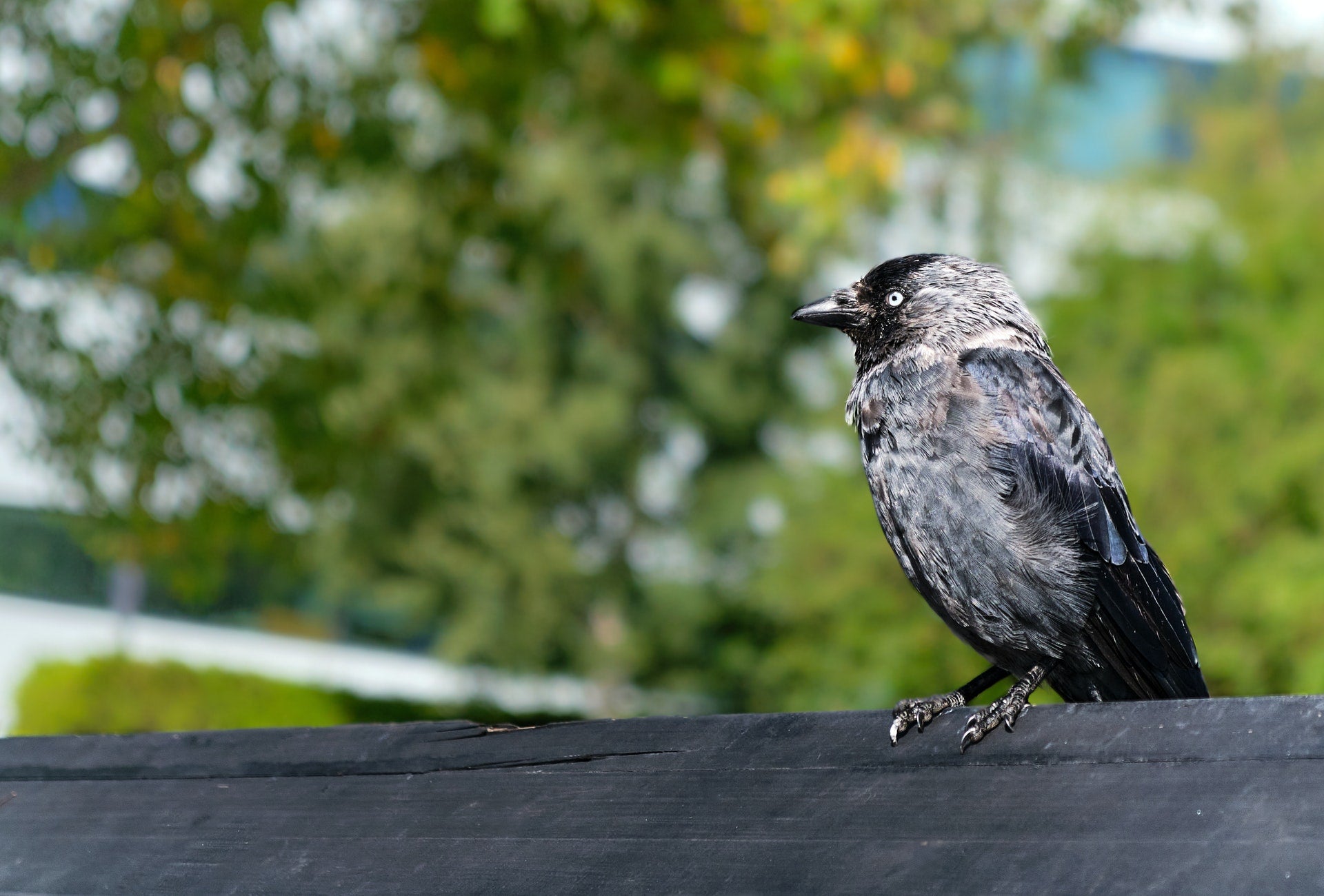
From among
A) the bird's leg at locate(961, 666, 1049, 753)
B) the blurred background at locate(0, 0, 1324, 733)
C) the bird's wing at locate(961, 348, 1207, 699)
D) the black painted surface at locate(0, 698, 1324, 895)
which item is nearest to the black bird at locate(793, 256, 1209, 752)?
the bird's wing at locate(961, 348, 1207, 699)

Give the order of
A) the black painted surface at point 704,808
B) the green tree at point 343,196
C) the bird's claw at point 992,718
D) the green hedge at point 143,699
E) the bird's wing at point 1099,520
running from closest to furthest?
the black painted surface at point 704,808 < the bird's claw at point 992,718 < the bird's wing at point 1099,520 < the green tree at point 343,196 < the green hedge at point 143,699

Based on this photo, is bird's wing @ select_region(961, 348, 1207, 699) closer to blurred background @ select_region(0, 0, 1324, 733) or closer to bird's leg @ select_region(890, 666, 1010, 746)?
bird's leg @ select_region(890, 666, 1010, 746)

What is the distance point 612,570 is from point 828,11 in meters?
16.6

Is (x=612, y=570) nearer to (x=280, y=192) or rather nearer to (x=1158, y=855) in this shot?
(x=280, y=192)

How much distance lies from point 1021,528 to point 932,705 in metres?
0.49

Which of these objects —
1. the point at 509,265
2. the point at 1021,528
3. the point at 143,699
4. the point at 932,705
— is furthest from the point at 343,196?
the point at 932,705

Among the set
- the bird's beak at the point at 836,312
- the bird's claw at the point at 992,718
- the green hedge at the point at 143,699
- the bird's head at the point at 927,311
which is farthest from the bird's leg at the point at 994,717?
the green hedge at the point at 143,699

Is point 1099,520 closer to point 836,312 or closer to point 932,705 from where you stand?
point 932,705

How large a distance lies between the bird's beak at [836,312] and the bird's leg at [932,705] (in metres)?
0.76

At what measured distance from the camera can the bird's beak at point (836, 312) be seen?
9.13ft

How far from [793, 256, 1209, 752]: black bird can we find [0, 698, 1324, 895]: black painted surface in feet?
1.86

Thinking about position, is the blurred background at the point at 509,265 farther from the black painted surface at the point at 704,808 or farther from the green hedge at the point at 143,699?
the black painted surface at the point at 704,808

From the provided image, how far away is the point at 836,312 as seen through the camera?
279 cm

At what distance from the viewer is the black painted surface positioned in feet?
4.79
